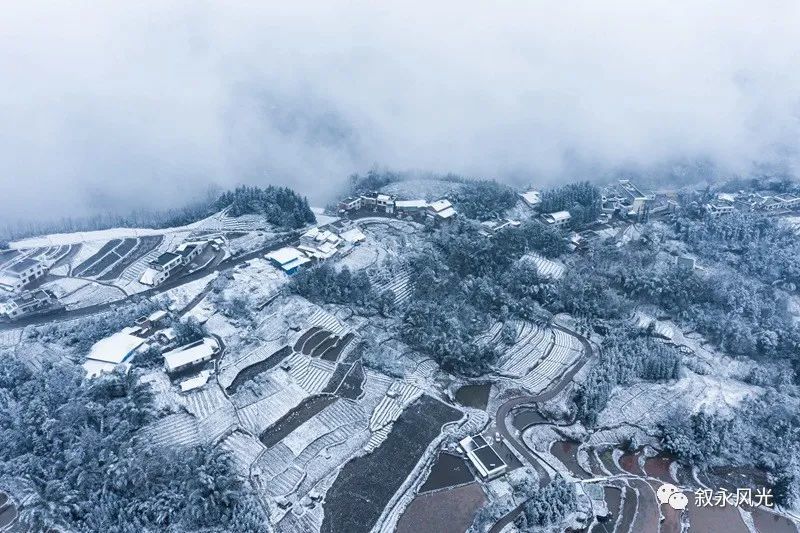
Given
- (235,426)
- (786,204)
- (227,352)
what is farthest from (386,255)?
(786,204)

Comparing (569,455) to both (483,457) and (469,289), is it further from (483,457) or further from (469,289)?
(469,289)

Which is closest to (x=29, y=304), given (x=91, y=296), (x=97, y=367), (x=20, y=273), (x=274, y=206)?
(x=91, y=296)

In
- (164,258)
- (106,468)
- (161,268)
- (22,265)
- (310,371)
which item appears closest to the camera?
(106,468)

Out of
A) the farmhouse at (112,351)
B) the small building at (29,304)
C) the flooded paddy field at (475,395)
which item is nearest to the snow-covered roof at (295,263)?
the farmhouse at (112,351)

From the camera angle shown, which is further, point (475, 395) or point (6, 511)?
point (475, 395)

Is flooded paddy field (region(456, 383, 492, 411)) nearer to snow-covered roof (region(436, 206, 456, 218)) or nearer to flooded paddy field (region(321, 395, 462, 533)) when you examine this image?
flooded paddy field (region(321, 395, 462, 533))

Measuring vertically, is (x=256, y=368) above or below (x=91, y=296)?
below
